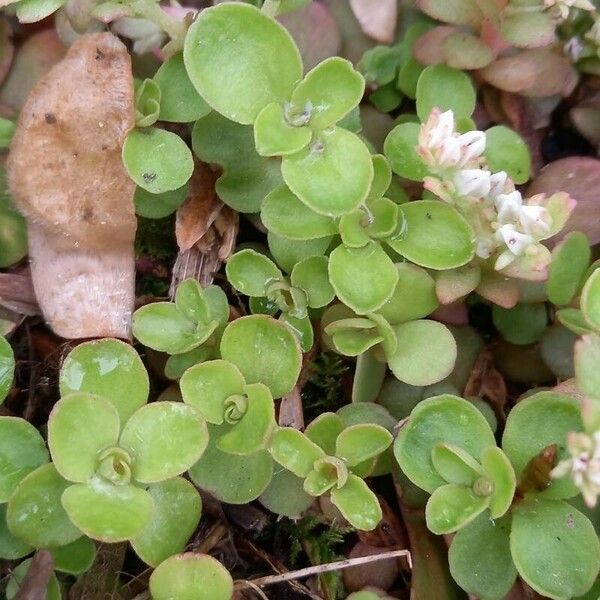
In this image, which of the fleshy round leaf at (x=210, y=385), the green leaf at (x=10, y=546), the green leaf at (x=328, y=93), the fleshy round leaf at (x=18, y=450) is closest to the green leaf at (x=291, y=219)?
the green leaf at (x=328, y=93)

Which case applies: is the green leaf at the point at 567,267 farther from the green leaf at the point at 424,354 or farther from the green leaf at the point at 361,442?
the green leaf at the point at 361,442

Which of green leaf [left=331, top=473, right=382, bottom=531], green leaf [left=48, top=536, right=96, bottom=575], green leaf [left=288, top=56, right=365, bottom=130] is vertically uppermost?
green leaf [left=288, top=56, right=365, bottom=130]

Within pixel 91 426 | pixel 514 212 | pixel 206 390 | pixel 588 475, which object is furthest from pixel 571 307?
pixel 91 426

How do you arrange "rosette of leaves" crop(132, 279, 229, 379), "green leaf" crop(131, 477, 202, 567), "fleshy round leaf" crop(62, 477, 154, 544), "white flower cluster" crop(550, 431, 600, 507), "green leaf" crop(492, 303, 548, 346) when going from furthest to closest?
"green leaf" crop(492, 303, 548, 346), "rosette of leaves" crop(132, 279, 229, 379), "green leaf" crop(131, 477, 202, 567), "fleshy round leaf" crop(62, 477, 154, 544), "white flower cluster" crop(550, 431, 600, 507)

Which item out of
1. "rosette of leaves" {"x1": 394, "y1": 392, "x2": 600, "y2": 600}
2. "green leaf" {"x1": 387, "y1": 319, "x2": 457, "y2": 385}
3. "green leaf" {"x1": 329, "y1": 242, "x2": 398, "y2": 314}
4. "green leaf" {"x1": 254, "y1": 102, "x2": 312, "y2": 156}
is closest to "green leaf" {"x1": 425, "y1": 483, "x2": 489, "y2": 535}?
"rosette of leaves" {"x1": 394, "y1": 392, "x2": 600, "y2": 600}

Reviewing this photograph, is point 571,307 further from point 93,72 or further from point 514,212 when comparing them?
point 93,72

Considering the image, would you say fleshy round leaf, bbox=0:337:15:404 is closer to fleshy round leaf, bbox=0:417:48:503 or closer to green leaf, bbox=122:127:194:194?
fleshy round leaf, bbox=0:417:48:503

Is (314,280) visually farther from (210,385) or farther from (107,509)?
(107,509)
